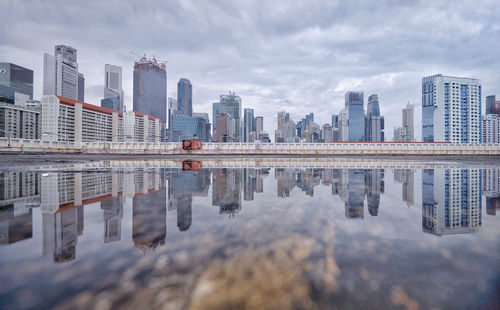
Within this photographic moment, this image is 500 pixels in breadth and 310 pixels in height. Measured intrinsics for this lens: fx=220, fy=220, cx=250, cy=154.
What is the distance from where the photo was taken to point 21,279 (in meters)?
2.30

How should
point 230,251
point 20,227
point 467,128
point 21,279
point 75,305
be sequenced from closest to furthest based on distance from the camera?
point 75,305 → point 21,279 → point 230,251 → point 20,227 → point 467,128

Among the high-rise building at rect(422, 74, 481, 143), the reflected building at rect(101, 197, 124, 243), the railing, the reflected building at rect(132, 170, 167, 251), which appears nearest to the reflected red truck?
the railing

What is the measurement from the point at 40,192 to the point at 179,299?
26.1ft

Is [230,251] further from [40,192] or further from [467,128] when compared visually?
[467,128]

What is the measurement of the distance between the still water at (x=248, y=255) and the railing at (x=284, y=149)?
43.7m

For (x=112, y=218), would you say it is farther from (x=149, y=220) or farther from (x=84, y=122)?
(x=84, y=122)

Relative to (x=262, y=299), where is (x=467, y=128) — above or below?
above

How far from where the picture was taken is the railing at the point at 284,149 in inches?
1850

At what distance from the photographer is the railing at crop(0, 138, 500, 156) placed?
47.0 m

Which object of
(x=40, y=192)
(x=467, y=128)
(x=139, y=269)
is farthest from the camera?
(x=467, y=128)

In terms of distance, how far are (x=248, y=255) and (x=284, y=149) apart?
4869 centimetres

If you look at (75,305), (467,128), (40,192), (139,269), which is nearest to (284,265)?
Result: (139,269)

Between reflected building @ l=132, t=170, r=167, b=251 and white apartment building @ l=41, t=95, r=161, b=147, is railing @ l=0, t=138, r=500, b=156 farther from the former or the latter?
reflected building @ l=132, t=170, r=167, b=251

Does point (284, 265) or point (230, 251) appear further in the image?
point (230, 251)
